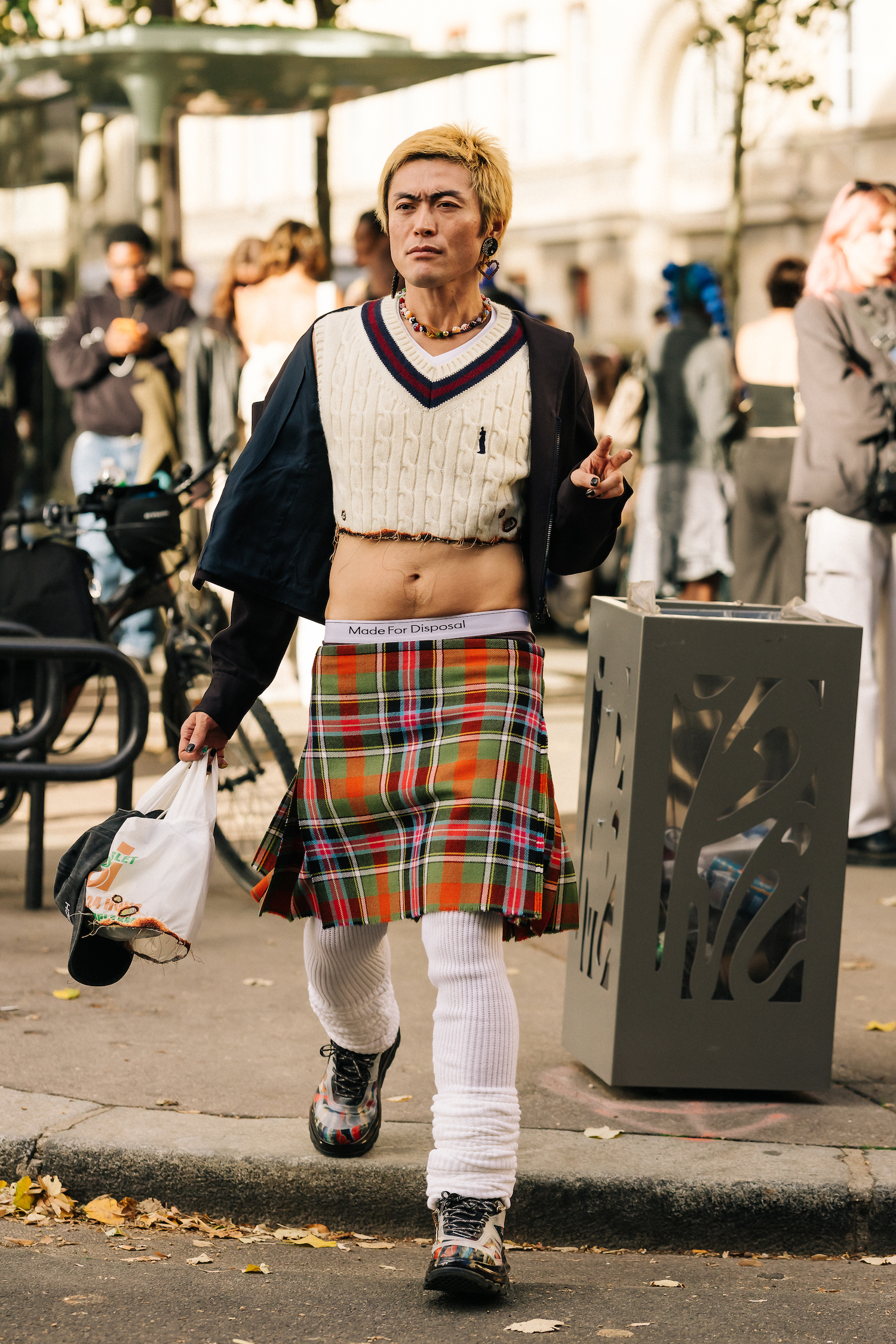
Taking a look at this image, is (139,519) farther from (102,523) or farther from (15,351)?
(15,351)

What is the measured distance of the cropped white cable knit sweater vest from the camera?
3.38 m

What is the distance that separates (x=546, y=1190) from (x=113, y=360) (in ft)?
22.7

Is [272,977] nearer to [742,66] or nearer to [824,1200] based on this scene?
[824,1200]

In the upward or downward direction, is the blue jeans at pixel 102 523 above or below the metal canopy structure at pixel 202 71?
below

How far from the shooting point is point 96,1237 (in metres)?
3.52

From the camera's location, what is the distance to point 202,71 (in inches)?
450

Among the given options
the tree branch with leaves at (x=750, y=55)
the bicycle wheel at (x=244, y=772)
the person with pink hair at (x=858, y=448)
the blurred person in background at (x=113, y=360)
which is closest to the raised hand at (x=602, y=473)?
the bicycle wheel at (x=244, y=772)

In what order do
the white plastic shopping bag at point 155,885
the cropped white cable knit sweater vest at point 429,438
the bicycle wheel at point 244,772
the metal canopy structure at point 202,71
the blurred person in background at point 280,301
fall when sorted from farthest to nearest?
the metal canopy structure at point 202,71 → the blurred person in background at point 280,301 → the bicycle wheel at point 244,772 → the cropped white cable knit sweater vest at point 429,438 → the white plastic shopping bag at point 155,885

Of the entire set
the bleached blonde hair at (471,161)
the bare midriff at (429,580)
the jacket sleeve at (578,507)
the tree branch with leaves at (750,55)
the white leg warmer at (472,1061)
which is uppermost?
the tree branch with leaves at (750,55)

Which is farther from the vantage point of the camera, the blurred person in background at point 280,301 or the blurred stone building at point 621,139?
the blurred stone building at point 621,139

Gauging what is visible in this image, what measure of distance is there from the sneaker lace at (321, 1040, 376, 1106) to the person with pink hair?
3.09 m

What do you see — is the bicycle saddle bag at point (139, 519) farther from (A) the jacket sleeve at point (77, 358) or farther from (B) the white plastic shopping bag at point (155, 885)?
(A) the jacket sleeve at point (77, 358)

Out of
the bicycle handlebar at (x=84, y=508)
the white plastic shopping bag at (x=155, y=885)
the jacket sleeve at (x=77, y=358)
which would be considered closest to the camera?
the white plastic shopping bag at (x=155, y=885)

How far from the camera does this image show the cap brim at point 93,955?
3307mm
